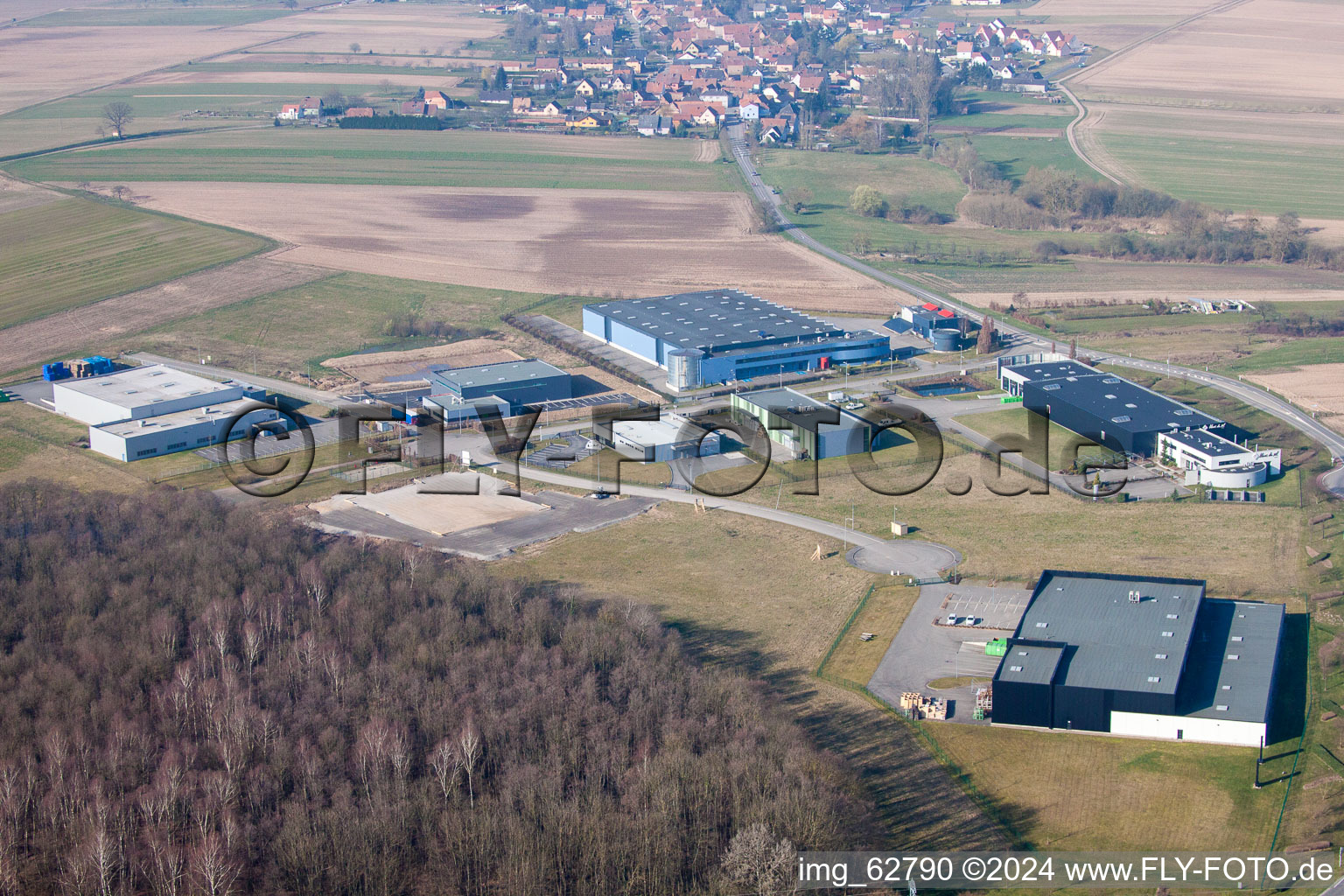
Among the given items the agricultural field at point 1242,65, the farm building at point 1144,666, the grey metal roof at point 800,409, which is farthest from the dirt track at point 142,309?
the agricultural field at point 1242,65

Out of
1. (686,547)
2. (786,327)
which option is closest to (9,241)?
(786,327)

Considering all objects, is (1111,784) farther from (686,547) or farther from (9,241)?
(9,241)

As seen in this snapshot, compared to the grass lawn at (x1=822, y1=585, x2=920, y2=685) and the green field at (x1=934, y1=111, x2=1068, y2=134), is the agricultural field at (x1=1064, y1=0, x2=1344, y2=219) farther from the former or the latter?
the grass lawn at (x1=822, y1=585, x2=920, y2=685)

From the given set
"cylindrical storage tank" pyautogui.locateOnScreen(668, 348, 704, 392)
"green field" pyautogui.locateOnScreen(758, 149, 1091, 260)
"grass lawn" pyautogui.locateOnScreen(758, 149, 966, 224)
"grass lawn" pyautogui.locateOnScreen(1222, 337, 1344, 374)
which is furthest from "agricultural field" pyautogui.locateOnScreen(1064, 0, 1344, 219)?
"cylindrical storage tank" pyautogui.locateOnScreen(668, 348, 704, 392)

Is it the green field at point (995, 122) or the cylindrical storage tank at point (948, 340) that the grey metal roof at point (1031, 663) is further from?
the green field at point (995, 122)

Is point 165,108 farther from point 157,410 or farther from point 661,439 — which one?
point 661,439

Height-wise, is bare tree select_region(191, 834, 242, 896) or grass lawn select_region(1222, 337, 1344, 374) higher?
grass lawn select_region(1222, 337, 1344, 374)

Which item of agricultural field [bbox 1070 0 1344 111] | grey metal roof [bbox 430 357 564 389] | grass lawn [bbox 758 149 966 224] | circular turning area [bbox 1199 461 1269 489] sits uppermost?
agricultural field [bbox 1070 0 1344 111]
